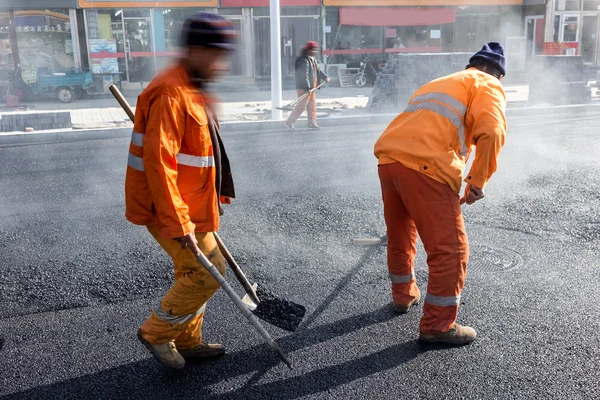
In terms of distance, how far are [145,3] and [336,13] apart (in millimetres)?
6303

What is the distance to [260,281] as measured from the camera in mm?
4082

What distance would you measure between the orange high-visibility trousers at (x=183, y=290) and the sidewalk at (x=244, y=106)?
362 inches

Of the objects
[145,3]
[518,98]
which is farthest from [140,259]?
[145,3]

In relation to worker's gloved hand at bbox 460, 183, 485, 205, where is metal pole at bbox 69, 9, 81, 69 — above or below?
above

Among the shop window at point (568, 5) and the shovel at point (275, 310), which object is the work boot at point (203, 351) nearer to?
the shovel at point (275, 310)

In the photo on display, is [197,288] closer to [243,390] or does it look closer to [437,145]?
[243,390]

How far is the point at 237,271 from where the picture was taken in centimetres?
307

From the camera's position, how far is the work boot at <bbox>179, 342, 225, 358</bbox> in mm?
3039

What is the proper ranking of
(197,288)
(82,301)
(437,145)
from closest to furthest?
(197,288), (437,145), (82,301)

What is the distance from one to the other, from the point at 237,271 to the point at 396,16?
19.7 metres

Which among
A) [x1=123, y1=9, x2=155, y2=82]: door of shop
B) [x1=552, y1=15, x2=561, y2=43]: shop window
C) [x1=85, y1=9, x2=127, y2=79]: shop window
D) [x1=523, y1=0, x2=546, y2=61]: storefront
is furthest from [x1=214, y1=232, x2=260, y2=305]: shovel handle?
[x1=552, y1=15, x2=561, y2=43]: shop window

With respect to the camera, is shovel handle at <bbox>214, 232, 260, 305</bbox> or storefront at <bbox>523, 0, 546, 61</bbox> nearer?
shovel handle at <bbox>214, 232, 260, 305</bbox>

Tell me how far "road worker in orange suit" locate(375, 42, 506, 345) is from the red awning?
18293mm

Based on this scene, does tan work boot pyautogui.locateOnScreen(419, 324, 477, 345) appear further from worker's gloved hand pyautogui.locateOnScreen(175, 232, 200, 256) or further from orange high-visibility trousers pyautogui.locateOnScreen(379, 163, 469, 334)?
worker's gloved hand pyautogui.locateOnScreen(175, 232, 200, 256)
